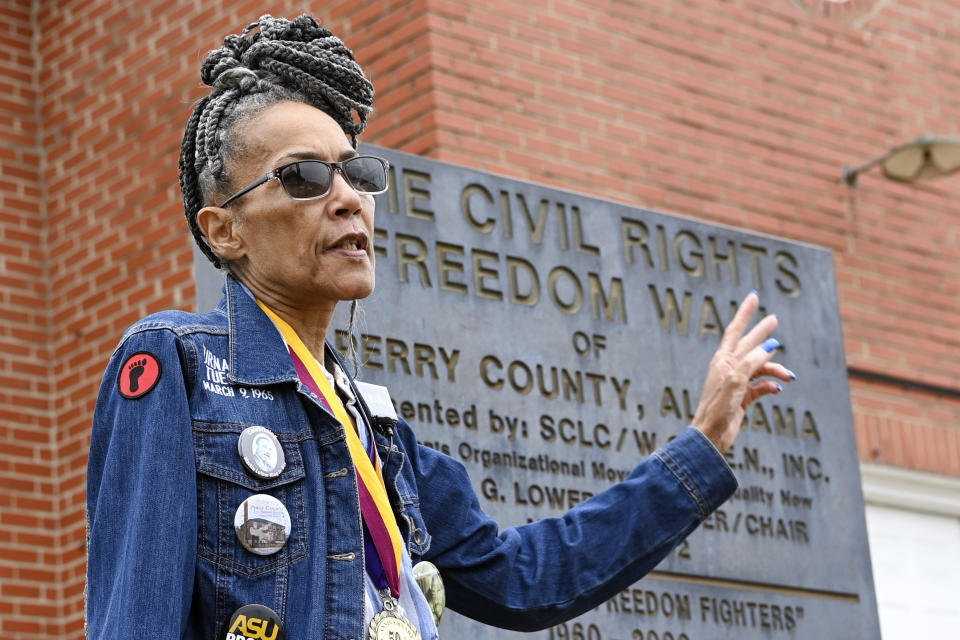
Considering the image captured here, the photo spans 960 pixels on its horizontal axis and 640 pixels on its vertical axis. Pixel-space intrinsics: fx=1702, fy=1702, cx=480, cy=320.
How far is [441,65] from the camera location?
22.1 ft

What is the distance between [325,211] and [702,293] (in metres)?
→ 3.19

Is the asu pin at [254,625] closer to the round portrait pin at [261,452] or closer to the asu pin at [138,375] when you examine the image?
the round portrait pin at [261,452]

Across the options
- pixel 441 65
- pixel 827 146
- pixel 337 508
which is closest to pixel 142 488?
pixel 337 508

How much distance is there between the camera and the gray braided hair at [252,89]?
272 cm

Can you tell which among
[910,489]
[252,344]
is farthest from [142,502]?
[910,489]

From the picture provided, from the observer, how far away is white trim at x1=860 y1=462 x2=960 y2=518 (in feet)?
25.4

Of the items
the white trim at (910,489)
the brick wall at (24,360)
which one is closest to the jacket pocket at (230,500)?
the brick wall at (24,360)

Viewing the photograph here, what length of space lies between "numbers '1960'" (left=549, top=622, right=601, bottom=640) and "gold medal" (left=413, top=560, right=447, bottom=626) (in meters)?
2.01

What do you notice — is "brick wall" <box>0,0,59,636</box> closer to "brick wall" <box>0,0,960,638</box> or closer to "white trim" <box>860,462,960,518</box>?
"brick wall" <box>0,0,960,638</box>

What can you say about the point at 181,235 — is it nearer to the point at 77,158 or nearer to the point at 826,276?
the point at 77,158

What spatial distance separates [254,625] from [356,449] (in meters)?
0.35

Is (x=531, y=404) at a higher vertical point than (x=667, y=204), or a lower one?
lower

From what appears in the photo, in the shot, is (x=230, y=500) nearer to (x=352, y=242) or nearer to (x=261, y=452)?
(x=261, y=452)

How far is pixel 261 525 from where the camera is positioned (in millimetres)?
2320
